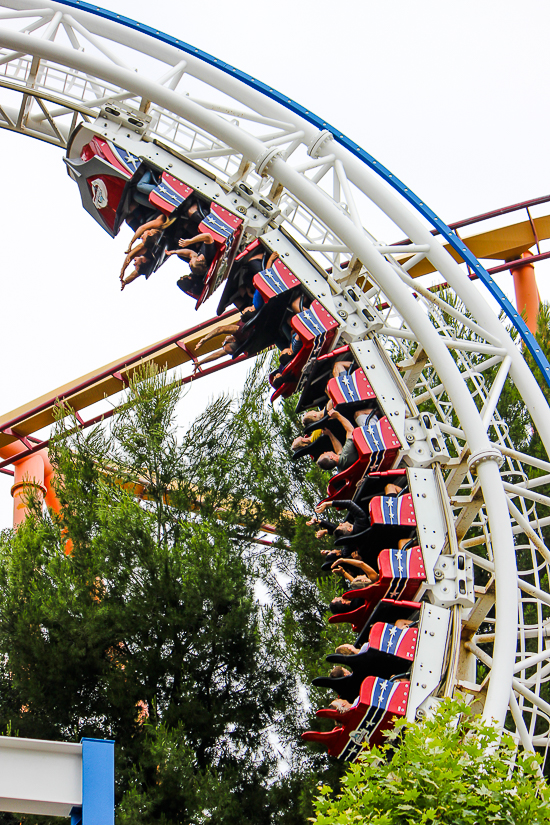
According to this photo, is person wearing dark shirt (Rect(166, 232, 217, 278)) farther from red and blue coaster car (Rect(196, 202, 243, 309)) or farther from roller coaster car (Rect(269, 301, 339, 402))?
roller coaster car (Rect(269, 301, 339, 402))

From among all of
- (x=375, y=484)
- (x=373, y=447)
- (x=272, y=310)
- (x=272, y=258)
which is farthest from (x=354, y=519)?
(x=272, y=258)

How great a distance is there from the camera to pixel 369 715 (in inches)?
206

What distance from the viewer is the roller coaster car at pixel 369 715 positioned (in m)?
5.16

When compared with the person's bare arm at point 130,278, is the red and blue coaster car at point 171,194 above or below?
above

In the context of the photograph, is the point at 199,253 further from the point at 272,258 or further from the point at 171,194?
the point at 272,258

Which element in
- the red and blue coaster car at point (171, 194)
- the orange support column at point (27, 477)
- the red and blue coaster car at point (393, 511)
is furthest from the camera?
the orange support column at point (27, 477)

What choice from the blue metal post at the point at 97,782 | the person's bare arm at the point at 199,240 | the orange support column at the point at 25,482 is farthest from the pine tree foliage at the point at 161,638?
the blue metal post at the point at 97,782

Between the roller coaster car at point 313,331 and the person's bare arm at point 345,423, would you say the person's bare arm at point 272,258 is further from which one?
the person's bare arm at point 345,423

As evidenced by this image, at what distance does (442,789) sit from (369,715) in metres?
2.43

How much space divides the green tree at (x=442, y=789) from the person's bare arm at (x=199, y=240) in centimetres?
432

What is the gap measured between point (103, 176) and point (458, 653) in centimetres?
449

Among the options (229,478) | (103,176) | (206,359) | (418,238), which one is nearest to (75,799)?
(206,359)

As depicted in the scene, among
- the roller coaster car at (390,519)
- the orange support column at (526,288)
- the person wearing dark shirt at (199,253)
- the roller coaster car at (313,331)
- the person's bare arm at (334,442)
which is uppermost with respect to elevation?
the orange support column at (526,288)

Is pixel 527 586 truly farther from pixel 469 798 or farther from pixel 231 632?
pixel 231 632
